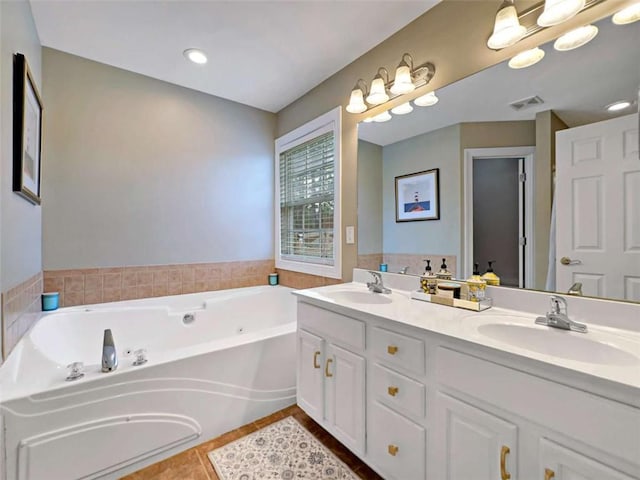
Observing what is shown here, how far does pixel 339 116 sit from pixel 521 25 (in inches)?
47.3

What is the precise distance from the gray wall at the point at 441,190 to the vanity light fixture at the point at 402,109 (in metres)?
0.18

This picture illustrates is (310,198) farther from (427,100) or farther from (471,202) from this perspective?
(471,202)

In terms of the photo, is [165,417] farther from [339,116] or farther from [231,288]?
[339,116]

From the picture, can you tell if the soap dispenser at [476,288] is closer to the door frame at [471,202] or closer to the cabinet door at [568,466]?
the door frame at [471,202]

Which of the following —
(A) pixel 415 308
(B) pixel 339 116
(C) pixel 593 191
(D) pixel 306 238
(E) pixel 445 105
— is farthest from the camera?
(D) pixel 306 238

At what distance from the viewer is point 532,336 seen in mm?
1087

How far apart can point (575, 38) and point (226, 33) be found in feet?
6.05

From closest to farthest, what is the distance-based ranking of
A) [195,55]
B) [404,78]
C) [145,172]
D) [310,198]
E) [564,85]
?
1. [564,85]
2. [404,78]
3. [195,55]
4. [145,172]
5. [310,198]

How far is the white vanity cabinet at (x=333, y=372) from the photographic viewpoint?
1.36m

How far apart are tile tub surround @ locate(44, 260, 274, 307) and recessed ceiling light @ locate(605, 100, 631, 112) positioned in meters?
2.67

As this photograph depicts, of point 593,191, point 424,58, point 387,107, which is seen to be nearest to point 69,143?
point 387,107

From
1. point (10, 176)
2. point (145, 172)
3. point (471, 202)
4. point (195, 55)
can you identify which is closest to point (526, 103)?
point (471, 202)

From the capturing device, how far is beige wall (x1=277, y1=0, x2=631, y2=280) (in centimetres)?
134

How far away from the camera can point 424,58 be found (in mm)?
1657
